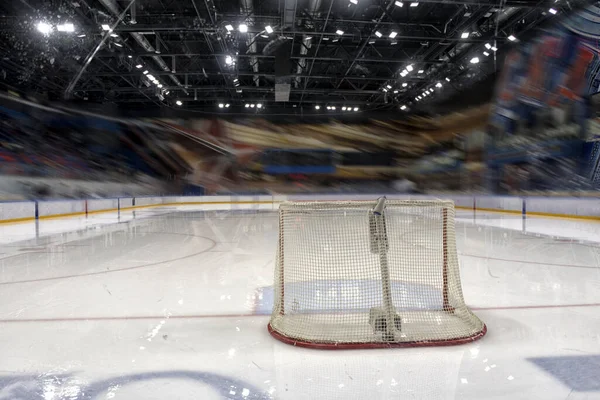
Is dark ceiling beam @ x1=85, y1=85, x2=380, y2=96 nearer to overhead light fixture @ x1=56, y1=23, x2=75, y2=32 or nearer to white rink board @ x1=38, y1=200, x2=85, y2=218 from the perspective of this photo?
white rink board @ x1=38, y1=200, x2=85, y2=218

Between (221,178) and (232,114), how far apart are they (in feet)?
10.3

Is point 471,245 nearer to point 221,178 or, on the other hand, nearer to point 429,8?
point 429,8

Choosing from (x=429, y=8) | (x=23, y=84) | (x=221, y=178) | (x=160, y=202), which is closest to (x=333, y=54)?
(x=429, y=8)

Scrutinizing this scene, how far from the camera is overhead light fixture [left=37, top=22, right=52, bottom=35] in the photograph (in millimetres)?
7969

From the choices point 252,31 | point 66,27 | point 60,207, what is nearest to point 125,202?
point 60,207

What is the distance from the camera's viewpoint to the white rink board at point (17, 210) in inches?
420

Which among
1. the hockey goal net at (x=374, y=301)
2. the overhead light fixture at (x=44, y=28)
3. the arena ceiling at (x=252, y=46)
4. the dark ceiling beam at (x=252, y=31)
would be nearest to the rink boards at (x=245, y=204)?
the arena ceiling at (x=252, y=46)

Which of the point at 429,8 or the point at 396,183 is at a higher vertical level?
the point at 429,8

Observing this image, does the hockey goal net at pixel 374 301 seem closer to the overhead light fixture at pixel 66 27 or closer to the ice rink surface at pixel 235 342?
the ice rink surface at pixel 235 342

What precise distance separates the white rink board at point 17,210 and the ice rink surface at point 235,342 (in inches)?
270

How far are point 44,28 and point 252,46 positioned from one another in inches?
250

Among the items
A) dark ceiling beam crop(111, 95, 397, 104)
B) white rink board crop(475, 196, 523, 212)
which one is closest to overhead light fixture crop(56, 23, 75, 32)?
dark ceiling beam crop(111, 95, 397, 104)

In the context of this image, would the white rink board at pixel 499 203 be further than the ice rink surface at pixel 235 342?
Yes

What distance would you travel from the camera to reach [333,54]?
45.3 feet
